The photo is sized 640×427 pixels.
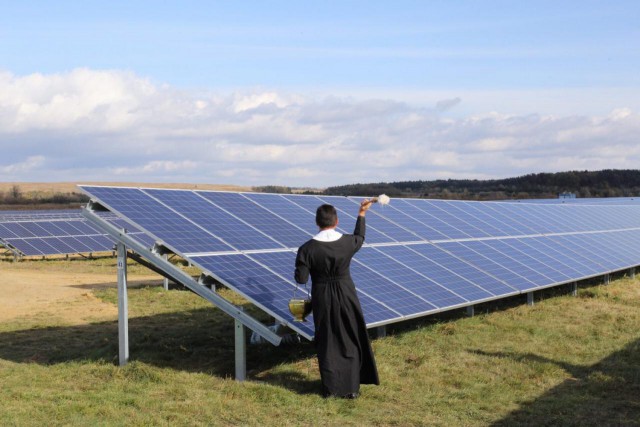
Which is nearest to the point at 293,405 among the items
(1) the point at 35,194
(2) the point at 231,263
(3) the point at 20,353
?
(2) the point at 231,263

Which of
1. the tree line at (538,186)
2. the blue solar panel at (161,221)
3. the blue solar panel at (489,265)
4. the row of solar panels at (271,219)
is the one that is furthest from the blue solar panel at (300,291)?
the tree line at (538,186)

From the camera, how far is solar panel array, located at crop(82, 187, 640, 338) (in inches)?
419

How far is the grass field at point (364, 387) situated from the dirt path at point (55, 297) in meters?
1.75

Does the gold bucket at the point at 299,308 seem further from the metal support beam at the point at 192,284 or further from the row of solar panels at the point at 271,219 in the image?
the row of solar panels at the point at 271,219

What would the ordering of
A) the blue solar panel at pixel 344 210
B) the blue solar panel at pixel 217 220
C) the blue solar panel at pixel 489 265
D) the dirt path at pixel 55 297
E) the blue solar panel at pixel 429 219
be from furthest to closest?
1. the dirt path at pixel 55 297
2. the blue solar panel at pixel 429 219
3. the blue solar panel at pixel 489 265
4. the blue solar panel at pixel 344 210
5. the blue solar panel at pixel 217 220

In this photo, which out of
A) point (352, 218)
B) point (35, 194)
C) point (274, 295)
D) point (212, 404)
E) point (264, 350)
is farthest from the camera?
point (35, 194)

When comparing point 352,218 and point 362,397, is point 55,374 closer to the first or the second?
point 362,397

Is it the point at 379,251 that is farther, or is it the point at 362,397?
the point at 379,251

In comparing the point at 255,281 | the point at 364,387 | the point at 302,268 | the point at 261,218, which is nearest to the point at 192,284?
the point at 255,281

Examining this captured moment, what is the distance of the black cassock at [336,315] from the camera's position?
29.2 feet

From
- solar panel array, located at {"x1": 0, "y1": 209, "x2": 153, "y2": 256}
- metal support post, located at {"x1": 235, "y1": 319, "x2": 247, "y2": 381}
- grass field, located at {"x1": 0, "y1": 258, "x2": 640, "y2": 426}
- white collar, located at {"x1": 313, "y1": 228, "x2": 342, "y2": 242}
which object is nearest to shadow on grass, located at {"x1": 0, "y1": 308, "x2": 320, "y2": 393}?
grass field, located at {"x1": 0, "y1": 258, "x2": 640, "y2": 426}

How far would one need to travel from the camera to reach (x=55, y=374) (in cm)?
1073

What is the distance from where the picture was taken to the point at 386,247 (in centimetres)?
1424

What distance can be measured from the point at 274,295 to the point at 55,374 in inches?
132
